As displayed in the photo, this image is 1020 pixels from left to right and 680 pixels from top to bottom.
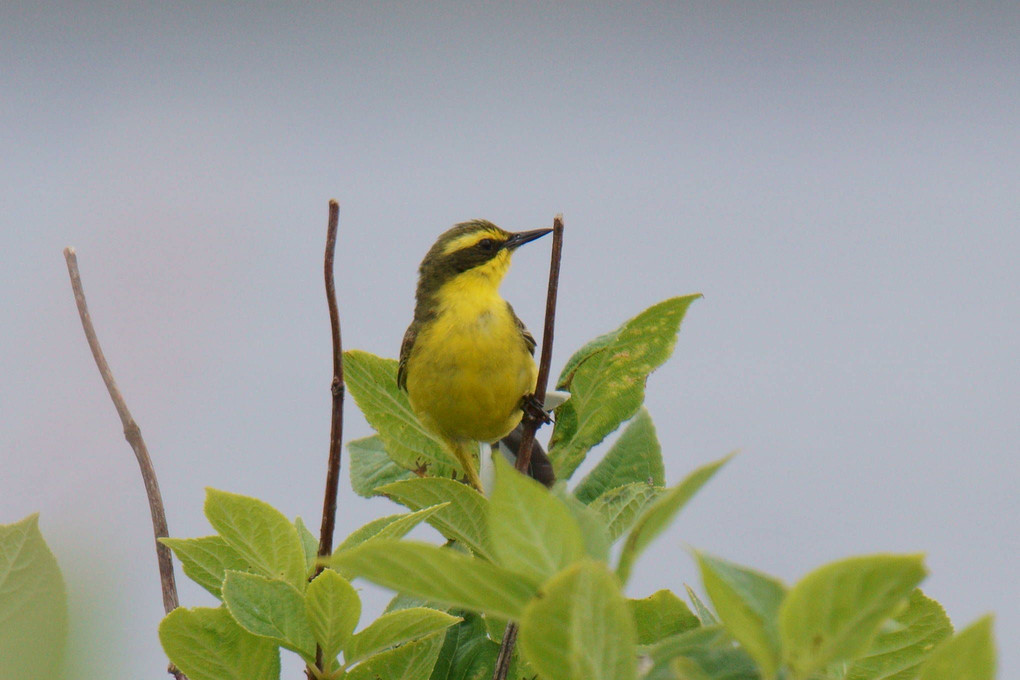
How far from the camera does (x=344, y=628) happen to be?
88 cm

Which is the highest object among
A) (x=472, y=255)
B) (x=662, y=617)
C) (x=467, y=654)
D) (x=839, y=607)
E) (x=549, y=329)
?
(x=472, y=255)

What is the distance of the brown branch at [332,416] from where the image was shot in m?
0.88

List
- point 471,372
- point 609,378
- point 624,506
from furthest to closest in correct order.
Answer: point 471,372 < point 609,378 < point 624,506

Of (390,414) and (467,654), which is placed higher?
(390,414)

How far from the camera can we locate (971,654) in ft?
1.94

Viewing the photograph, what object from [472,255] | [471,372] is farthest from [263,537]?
[472,255]

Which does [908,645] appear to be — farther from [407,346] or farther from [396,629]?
[407,346]

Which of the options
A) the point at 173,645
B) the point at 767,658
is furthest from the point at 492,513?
the point at 173,645

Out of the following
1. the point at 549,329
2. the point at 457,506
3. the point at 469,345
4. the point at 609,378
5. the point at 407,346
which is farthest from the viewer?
the point at 407,346

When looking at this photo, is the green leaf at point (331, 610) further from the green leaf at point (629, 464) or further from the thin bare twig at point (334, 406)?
the green leaf at point (629, 464)

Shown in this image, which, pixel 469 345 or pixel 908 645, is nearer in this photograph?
pixel 908 645

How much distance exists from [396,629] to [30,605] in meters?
0.36

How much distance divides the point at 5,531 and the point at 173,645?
8.9 inches

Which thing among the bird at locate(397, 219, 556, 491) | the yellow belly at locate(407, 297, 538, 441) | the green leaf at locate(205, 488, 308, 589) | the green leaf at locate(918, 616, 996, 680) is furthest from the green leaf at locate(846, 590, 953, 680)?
the yellow belly at locate(407, 297, 538, 441)
